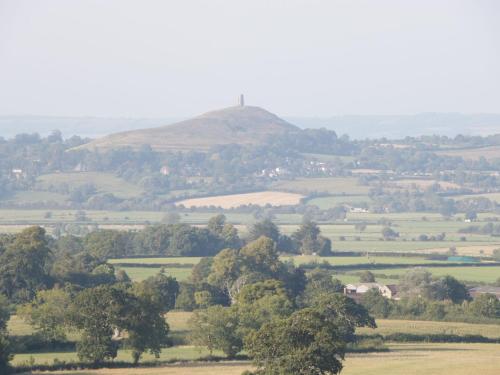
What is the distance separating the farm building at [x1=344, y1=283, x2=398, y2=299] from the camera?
77.4 meters

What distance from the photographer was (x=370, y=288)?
255ft

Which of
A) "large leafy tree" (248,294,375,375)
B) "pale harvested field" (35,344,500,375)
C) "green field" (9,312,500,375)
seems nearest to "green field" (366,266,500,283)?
"green field" (9,312,500,375)

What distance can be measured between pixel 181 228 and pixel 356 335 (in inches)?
1759

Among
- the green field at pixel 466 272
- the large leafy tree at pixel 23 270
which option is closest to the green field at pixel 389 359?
the large leafy tree at pixel 23 270

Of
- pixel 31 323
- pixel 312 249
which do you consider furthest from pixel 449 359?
pixel 312 249

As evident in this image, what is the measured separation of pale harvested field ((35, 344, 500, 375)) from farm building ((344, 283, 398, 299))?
2072cm

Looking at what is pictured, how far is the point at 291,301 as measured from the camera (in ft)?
196

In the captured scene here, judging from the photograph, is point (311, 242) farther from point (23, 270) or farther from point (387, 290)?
point (23, 270)

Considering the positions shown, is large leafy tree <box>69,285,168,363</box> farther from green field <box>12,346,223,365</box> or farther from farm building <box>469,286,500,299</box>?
farm building <box>469,286,500,299</box>

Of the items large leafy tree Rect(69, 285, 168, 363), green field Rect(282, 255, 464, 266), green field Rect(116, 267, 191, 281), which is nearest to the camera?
large leafy tree Rect(69, 285, 168, 363)

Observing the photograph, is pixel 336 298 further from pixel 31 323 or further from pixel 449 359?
pixel 31 323

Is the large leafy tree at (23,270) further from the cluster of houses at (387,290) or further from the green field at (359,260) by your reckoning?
the green field at (359,260)

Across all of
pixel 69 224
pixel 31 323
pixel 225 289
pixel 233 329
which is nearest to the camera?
pixel 233 329

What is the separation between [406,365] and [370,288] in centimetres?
2800
